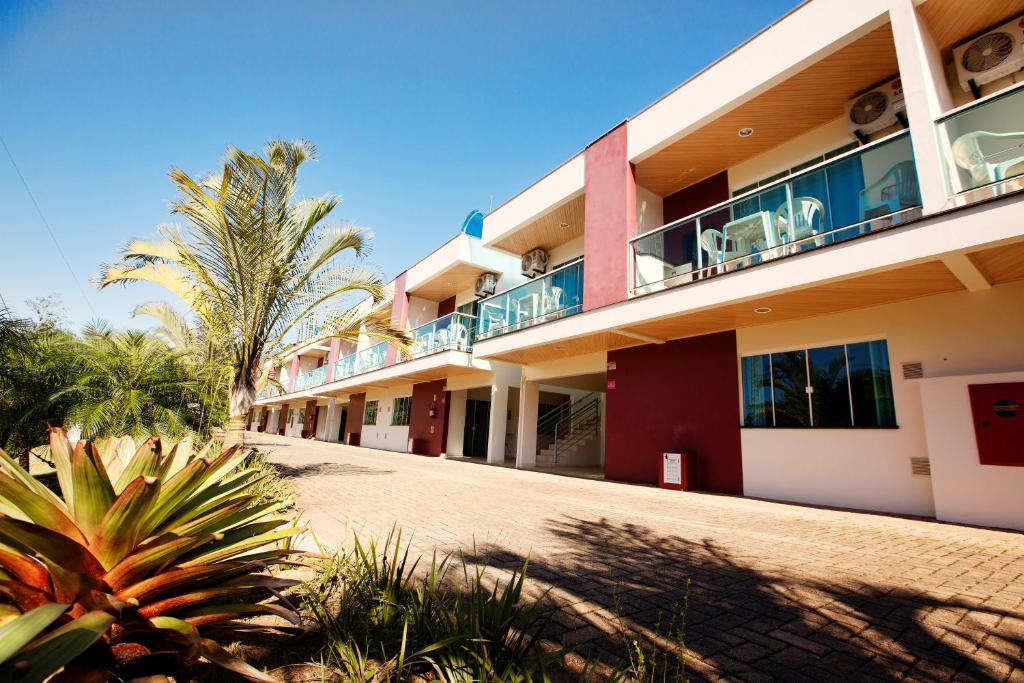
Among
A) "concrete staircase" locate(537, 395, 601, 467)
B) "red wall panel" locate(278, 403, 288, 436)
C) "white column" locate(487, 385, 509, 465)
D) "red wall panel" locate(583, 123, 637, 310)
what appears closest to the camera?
"red wall panel" locate(583, 123, 637, 310)

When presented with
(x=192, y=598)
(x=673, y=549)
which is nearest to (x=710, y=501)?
(x=673, y=549)

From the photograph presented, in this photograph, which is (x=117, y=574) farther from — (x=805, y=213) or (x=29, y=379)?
(x=805, y=213)

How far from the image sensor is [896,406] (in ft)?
24.8

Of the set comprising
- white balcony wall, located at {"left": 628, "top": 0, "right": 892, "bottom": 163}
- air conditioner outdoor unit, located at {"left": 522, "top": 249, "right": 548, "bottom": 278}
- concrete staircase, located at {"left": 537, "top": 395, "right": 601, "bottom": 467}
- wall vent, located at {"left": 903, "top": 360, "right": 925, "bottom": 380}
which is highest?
white balcony wall, located at {"left": 628, "top": 0, "right": 892, "bottom": 163}

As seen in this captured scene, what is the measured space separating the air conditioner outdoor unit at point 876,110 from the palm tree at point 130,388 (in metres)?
13.5

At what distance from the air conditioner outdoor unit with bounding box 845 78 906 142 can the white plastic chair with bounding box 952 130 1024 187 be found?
2.98 meters

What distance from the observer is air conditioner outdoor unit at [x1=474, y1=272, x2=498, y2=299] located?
61.2 ft

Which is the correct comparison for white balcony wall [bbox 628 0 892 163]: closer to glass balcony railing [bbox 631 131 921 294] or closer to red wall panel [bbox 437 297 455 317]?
glass balcony railing [bbox 631 131 921 294]

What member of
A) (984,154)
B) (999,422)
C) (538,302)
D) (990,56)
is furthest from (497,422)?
(990,56)

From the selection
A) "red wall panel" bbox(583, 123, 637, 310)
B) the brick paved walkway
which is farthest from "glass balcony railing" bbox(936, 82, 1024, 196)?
"red wall panel" bbox(583, 123, 637, 310)

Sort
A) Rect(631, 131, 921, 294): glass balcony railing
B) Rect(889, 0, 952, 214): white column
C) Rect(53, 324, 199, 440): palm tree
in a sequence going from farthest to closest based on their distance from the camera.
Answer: Rect(53, 324, 199, 440): palm tree → Rect(631, 131, 921, 294): glass balcony railing → Rect(889, 0, 952, 214): white column

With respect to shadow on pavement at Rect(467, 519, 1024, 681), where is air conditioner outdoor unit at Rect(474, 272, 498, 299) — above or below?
above

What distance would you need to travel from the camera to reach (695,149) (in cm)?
1045

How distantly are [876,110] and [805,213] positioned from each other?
3.14 meters
